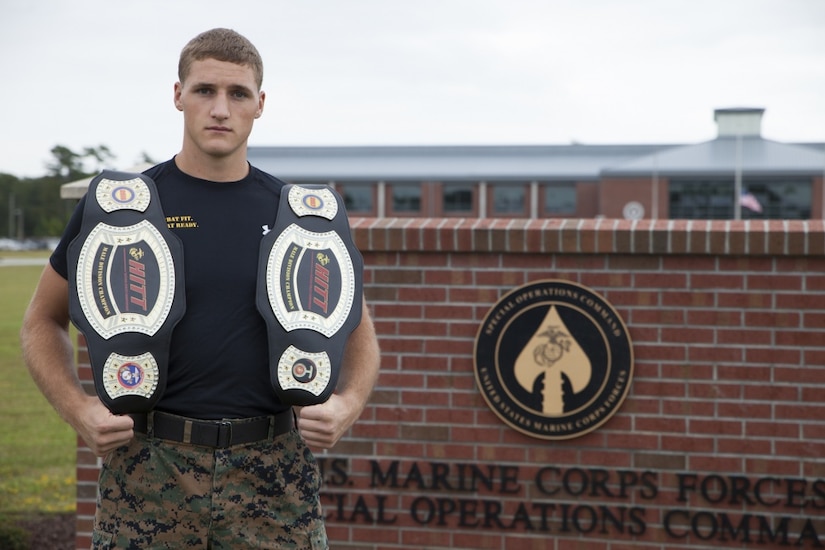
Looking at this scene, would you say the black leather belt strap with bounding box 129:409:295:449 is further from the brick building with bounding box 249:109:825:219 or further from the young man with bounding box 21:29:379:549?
the brick building with bounding box 249:109:825:219

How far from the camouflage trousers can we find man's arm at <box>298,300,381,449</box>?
0.66 ft

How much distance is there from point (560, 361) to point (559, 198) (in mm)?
58949

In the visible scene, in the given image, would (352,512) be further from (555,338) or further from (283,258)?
(283,258)

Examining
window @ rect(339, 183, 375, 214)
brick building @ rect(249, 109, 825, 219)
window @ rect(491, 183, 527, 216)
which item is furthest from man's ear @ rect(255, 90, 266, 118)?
window @ rect(339, 183, 375, 214)

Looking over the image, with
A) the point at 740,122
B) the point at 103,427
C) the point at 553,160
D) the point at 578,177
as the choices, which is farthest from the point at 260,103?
the point at 553,160

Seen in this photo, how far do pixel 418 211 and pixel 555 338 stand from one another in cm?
5939

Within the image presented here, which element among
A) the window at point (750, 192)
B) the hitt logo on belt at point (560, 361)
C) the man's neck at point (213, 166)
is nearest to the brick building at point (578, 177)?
the window at point (750, 192)

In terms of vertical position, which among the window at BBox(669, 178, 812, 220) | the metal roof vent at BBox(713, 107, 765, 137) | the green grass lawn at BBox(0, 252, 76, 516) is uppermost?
the metal roof vent at BBox(713, 107, 765, 137)

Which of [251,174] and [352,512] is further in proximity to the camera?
[352,512]

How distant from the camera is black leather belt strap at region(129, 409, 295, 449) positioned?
2.42 m

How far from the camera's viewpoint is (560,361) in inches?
187

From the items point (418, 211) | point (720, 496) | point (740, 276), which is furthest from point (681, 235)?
point (418, 211)

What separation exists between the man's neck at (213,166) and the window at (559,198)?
6013cm

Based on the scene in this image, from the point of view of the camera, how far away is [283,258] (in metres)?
2.51
